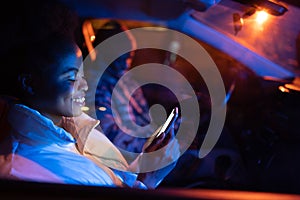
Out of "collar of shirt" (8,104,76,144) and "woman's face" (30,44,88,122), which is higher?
"woman's face" (30,44,88,122)

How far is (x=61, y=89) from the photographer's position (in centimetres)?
107

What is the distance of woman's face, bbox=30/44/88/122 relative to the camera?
1.04 metres

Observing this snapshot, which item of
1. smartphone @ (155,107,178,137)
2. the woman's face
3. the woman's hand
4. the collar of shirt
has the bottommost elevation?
the woman's hand

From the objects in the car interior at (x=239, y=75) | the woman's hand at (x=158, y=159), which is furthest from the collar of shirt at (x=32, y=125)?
the car interior at (x=239, y=75)

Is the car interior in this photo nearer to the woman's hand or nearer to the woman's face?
the woman's hand

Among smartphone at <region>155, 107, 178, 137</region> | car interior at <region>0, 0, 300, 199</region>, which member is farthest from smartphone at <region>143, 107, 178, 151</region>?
car interior at <region>0, 0, 300, 199</region>

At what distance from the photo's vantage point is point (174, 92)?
6.05 ft

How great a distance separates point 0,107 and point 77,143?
1.01 ft

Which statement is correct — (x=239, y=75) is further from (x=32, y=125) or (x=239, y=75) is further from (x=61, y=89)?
(x=32, y=125)

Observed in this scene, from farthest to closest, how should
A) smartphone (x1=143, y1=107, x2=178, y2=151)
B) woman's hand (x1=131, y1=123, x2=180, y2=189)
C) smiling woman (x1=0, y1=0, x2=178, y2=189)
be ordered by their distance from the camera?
smartphone (x1=143, y1=107, x2=178, y2=151)
woman's hand (x1=131, y1=123, x2=180, y2=189)
smiling woman (x1=0, y1=0, x2=178, y2=189)

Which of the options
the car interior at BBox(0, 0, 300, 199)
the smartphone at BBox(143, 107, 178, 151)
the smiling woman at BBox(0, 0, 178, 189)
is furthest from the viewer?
the car interior at BBox(0, 0, 300, 199)

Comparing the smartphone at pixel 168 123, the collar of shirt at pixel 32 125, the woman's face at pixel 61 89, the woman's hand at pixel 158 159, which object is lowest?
the woman's hand at pixel 158 159

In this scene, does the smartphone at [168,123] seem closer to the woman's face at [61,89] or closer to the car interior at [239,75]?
the car interior at [239,75]

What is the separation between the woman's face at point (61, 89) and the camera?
1035 millimetres
